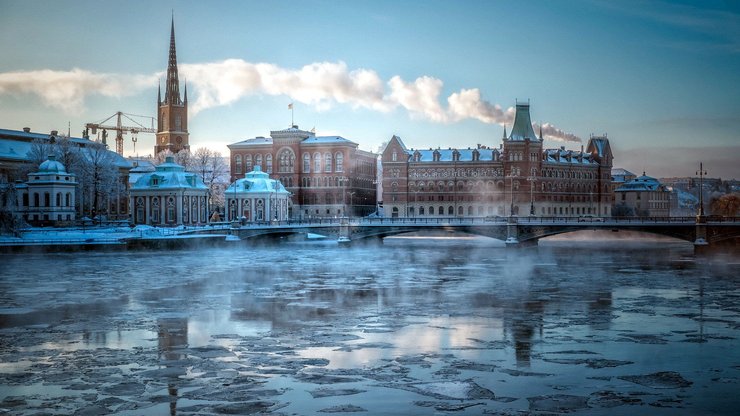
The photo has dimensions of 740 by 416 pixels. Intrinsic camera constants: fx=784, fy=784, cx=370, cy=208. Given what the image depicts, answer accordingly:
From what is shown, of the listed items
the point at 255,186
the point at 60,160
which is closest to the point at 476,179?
the point at 255,186

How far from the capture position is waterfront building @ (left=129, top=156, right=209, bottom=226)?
100500 mm

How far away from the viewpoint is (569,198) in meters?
148

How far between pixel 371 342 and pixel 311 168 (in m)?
113

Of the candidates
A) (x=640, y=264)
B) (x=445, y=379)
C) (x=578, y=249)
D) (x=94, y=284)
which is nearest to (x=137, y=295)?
(x=94, y=284)

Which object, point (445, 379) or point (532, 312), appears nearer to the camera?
point (445, 379)

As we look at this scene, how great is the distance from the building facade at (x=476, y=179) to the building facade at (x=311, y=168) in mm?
7967

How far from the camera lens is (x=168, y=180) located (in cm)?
10094

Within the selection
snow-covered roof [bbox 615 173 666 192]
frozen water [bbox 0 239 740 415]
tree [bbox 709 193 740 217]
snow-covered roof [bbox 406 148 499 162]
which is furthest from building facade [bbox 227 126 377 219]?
frozen water [bbox 0 239 740 415]

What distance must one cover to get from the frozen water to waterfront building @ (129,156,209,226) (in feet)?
139

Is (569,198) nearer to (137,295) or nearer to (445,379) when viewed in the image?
(137,295)

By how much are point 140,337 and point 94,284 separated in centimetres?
2165

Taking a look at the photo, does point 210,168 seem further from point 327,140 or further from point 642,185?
point 642,185

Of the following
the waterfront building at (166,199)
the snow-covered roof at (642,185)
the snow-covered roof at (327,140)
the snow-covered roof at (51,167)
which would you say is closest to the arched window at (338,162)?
the snow-covered roof at (327,140)

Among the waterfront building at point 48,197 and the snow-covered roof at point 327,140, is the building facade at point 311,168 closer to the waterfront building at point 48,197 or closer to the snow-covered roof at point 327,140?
the snow-covered roof at point 327,140
